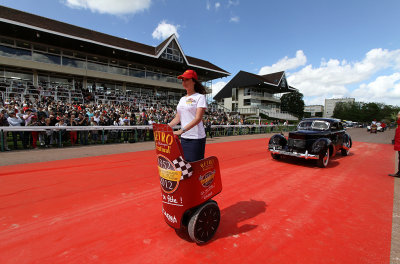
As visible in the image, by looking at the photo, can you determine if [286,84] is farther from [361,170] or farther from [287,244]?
[287,244]

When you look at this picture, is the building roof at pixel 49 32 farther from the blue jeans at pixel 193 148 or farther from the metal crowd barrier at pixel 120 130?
the blue jeans at pixel 193 148

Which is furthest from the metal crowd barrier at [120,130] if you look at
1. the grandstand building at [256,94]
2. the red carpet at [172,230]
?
the grandstand building at [256,94]

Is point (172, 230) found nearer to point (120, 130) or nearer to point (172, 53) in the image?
point (120, 130)

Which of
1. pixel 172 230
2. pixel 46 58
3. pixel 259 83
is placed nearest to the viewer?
pixel 172 230

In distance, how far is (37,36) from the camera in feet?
60.2

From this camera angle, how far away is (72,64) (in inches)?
815

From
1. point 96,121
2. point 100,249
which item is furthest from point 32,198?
point 96,121

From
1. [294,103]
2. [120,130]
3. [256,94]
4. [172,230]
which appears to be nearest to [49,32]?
[120,130]

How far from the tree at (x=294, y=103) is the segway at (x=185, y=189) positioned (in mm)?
64214

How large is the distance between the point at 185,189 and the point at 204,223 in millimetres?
523

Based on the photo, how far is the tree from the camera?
6038 cm

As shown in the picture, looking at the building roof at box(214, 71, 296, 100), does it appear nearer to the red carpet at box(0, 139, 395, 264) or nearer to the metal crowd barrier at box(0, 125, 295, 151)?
the metal crowd barrier at box(0, 125, 295, 151)

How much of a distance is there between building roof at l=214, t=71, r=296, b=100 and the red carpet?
45252 mm

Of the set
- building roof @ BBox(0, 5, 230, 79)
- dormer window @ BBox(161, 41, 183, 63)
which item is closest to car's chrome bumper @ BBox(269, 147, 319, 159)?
building roof @ BBox(0, 5, 230, 79)
